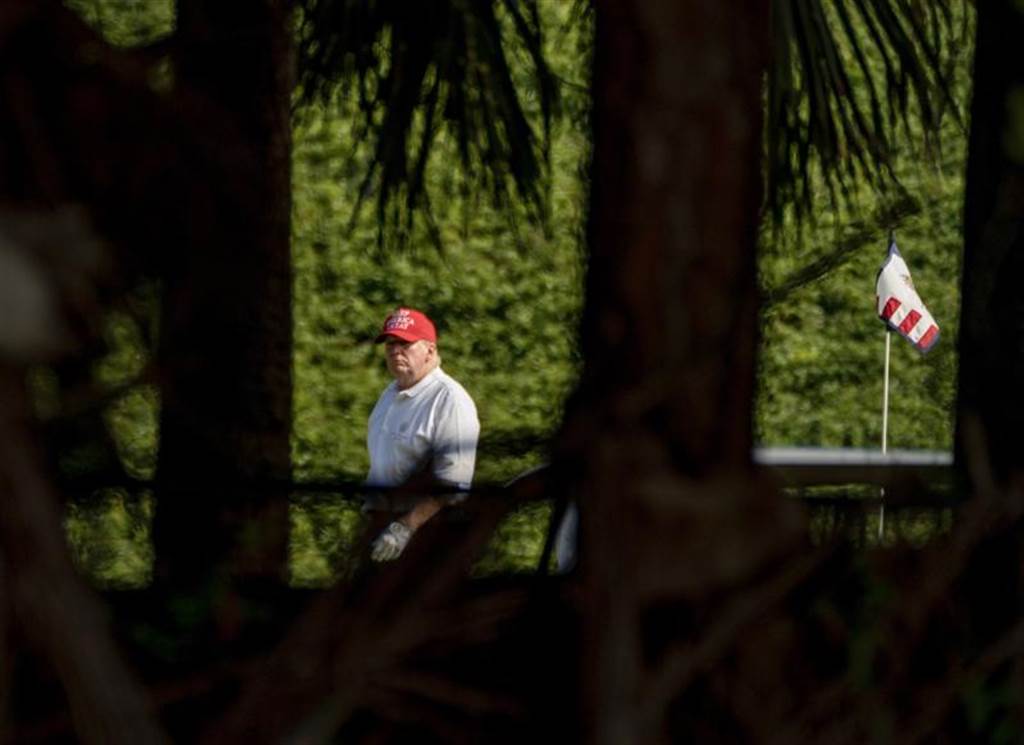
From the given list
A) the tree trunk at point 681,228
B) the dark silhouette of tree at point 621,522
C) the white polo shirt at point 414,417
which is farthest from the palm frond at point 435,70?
the tree trunk at point 681,228

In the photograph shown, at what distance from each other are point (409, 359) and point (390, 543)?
464 centimetres

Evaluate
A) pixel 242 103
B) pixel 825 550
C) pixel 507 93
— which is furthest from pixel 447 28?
pixel 825 550

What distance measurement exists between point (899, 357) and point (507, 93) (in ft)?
19.1

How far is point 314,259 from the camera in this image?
8.91m

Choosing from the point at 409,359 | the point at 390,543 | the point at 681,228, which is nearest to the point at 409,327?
the point at 409,359

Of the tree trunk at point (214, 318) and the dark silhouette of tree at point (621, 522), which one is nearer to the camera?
the dark silhouette of tree at point (621, 522)

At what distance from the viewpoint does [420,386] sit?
6.05 metres

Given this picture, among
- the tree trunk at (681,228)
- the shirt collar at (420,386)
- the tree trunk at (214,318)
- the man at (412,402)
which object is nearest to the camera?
the tree trunk at (214,318)

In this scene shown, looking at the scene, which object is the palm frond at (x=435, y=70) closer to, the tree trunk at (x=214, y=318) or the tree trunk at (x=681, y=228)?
the tree trunk at (x=214, y=318)

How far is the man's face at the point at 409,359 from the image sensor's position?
6.08 metres

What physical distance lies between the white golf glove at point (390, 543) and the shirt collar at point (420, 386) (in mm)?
4549

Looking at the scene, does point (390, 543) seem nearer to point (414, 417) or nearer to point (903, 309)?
point (414, 417)

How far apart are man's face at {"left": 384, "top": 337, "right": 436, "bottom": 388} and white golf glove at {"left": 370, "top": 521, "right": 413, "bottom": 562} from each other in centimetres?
457

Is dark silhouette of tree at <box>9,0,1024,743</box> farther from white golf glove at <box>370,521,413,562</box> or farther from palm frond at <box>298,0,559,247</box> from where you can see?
palm frond at <box>298,0,559,247</box>
